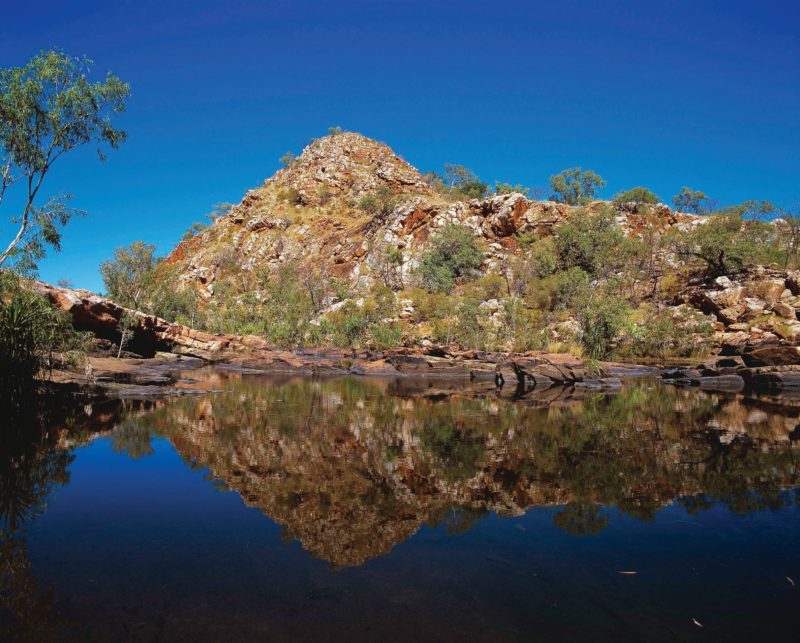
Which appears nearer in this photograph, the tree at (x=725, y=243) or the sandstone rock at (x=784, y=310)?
the sandstone rock at (x=784, y=310)

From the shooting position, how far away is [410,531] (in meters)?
6.56

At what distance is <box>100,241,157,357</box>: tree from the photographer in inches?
2617

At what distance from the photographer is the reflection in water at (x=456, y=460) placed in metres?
7.25

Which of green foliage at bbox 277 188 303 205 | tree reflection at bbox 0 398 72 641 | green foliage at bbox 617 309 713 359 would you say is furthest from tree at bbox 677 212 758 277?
green foliage at bbox 277 188 303 205

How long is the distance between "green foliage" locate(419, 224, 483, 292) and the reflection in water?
186 feet

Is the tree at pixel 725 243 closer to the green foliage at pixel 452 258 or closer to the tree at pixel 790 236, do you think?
the tree at pixel 790 236

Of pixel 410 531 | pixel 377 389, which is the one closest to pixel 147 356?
pixel 377 389

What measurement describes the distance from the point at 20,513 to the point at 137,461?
158 inches

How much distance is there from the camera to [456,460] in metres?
10.7

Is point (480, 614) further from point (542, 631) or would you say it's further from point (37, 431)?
point (37, 431)

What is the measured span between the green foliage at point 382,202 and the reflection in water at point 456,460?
8094cm

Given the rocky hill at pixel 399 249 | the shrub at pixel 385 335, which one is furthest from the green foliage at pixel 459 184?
the shrub at pixel 385 335

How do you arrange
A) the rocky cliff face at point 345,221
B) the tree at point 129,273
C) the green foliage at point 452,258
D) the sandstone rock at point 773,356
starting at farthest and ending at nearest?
the rocky cliff face at point 345,221, the green foliage at point 452,258, the tree at point 129,273, the sandstone rock at point 773,356

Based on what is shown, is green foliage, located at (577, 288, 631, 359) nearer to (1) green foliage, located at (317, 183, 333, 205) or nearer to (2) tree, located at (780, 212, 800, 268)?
(2) tree, located at (780, 212, 800, 268)
